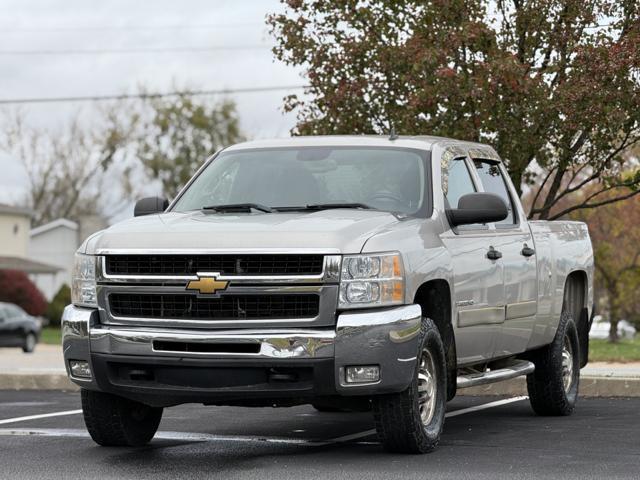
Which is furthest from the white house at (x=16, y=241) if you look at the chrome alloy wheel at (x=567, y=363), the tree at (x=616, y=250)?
the chrome alloy wheel at (x=567, y=363)

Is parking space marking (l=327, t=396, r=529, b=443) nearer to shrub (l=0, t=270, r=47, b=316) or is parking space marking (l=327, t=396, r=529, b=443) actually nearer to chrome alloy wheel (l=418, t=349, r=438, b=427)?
chrome alloy wheel (l=418, t=349, r=438, b=427)

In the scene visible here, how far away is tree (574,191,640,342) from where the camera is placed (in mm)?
44219

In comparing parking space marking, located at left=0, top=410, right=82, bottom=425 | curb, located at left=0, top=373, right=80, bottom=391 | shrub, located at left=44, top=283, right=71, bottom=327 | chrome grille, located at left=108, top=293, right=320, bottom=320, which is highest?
chrome grille, located at left=108, top=293, right=320, bottom=320

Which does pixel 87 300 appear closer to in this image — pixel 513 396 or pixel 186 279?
pixel 186 279

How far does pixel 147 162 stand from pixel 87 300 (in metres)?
75.6

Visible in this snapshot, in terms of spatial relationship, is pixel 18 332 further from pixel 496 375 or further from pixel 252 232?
pixel 252 232

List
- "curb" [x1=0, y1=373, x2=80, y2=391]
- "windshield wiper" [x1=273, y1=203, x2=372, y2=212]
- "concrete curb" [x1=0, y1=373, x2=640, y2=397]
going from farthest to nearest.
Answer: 1. "curb" [x1=0, y1=373, x2=80, y2=391]
2. "concrete curb" [x1=0, y1=373, x2=640, y2=397]
3. "windshield wiper" [x1=273, y1=203, x2=372, y2=212]

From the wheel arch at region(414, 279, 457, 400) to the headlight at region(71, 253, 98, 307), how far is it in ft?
6.58

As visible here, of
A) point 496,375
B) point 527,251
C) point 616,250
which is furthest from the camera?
point 616,250

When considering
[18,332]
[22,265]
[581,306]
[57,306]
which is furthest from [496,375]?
[22,265]

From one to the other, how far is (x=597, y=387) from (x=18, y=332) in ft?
103

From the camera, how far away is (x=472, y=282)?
378 inches

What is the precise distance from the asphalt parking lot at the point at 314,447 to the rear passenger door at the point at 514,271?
0.70 meters

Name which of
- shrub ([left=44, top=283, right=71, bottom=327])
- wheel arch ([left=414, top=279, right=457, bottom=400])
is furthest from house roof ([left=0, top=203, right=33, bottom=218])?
wheel arch ([left=414, top=279, right=457, bottom=400])
